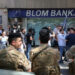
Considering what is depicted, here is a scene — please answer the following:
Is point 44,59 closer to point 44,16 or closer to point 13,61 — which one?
point 13,61

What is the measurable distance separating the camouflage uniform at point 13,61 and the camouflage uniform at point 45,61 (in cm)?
21

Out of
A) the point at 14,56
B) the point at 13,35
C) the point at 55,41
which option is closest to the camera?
the point at 14,56

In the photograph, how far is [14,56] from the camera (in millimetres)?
4301

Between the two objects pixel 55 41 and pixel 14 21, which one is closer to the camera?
pixel 55 41

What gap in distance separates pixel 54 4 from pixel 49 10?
64 centimetres

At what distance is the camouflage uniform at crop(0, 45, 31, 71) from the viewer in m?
4.25

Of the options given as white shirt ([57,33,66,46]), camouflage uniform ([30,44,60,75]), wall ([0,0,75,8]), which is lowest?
white shirt ([57,33,66,46])

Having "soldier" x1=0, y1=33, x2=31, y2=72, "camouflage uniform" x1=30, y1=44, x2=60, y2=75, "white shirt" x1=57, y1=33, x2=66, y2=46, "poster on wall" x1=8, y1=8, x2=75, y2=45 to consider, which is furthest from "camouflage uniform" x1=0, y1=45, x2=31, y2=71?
"poster on wall" x1=8, y1=8, x2=75, y2=45

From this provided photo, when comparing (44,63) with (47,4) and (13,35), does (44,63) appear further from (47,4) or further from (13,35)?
(47,4)

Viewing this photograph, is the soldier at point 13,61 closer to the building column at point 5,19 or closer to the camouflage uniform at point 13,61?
the camouflage uniform at point 13,61

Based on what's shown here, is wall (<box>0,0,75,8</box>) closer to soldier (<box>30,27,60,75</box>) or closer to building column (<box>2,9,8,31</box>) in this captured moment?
building column (<box>2,9,8,31</box>)

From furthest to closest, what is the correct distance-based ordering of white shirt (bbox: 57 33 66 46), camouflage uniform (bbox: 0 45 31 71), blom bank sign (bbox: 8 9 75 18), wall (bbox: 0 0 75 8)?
blom bank sign (bbox: 8 9 75 18)
wall (bbox: 0 0 75 8)
white shirt (bbox: 57 33 66 46)
camouflage uniform (bbox: 0 45 31 71)

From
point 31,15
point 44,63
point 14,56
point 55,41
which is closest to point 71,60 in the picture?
point 44,63

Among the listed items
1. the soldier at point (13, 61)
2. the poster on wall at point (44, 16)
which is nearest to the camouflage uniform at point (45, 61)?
the soldier at point (13, 61)
